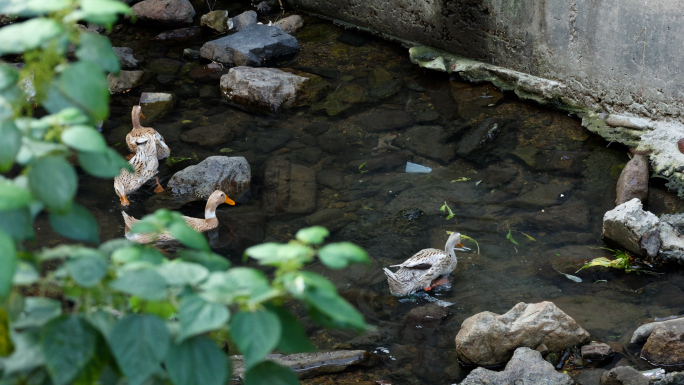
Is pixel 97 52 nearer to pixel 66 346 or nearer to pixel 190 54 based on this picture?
pixel 66 346

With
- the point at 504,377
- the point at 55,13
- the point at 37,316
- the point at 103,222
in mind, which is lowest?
the point at 103,222

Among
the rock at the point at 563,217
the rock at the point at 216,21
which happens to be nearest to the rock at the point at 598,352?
the rock at the point at 563,217

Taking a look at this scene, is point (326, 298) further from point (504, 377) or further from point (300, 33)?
point (300, 33)

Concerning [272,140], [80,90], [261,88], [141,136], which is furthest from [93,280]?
[261,88]

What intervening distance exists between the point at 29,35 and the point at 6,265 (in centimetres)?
51

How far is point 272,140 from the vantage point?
317 inches

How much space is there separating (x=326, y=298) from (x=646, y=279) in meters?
4.88

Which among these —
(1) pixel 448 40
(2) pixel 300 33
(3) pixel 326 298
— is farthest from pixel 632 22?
(3) pixel 326 298

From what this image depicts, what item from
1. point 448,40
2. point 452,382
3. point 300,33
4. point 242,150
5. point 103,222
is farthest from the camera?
point 300,33

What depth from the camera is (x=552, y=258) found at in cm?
561

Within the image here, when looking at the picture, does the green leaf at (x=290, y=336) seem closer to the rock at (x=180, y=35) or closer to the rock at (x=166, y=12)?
the rock at (x=180, y=35)

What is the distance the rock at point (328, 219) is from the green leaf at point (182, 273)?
16.5 feet

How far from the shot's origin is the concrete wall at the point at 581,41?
6566 mm

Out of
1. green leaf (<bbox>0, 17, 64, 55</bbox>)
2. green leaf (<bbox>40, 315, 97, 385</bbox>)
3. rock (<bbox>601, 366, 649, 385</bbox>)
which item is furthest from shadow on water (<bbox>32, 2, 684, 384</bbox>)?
green leaf (<bbox>0, 17, 64, 55</bbox>)
